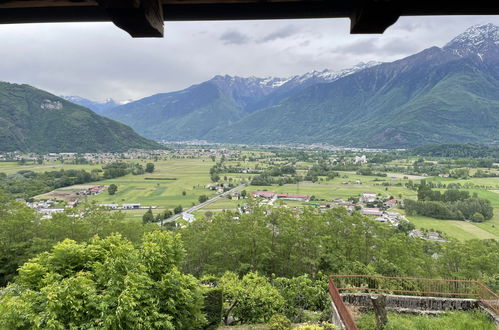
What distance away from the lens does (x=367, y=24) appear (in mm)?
2643

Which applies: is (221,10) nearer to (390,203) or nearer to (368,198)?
(390,203)

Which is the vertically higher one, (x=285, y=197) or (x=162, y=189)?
(x=285, y=197)

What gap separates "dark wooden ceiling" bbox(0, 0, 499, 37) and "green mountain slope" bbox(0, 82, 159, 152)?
502ft

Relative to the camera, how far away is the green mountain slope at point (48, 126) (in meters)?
126

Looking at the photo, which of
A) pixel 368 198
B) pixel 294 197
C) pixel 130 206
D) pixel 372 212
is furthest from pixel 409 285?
A: pixel 130 206

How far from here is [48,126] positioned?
454 feet

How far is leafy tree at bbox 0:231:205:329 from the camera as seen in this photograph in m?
7.29

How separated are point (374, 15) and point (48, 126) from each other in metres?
170

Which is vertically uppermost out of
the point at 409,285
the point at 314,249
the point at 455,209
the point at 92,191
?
the point at 409,285

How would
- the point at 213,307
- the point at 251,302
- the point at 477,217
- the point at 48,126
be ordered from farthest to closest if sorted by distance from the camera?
the point at 48,126 → the point at 477,217 → the point at 251,302 → the point at 213,307

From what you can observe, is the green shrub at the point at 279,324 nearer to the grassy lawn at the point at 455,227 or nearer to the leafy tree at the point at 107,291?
the leafy tree at the point at 107,291

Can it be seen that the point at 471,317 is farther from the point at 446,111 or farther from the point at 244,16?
the point at 446,111

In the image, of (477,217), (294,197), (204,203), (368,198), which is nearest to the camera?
(477,217)

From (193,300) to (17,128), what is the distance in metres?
159
